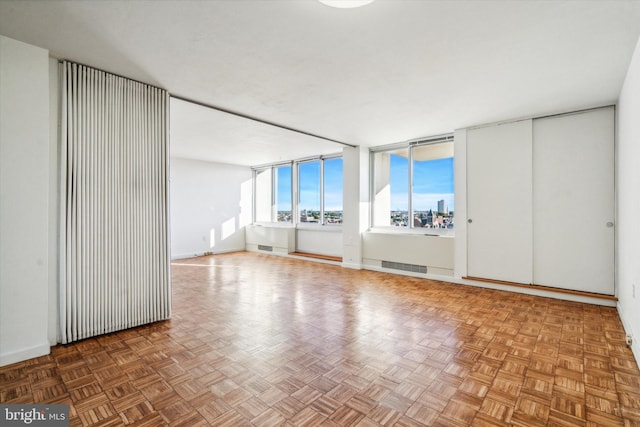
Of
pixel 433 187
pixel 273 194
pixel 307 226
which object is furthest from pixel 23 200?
pixel 273 194

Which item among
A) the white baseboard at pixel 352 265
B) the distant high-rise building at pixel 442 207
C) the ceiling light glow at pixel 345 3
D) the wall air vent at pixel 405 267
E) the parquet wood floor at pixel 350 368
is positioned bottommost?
the parquet wood floor at pixel 350 368

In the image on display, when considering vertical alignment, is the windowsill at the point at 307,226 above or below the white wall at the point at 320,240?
above

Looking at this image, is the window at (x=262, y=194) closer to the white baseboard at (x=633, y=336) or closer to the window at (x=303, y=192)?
the window at (x=303, y=192)

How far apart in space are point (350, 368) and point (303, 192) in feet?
20.4

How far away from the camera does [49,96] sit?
2.66m

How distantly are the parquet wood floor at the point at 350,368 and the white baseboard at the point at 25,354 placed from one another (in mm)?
76

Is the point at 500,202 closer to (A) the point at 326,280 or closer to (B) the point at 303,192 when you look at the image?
(A) the point at 326,280

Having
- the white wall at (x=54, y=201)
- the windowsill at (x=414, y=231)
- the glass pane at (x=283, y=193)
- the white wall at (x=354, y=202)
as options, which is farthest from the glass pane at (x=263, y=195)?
the white wall at (x=54, y=201)

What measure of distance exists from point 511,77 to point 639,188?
1489 millimetres

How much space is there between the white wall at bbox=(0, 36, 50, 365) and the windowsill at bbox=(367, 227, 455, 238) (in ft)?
16.9

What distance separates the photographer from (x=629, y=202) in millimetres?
2900

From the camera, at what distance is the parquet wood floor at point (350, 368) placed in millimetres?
1785

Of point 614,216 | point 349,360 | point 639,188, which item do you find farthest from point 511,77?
point 349,360

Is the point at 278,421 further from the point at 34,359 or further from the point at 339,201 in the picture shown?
the point at 339,201
